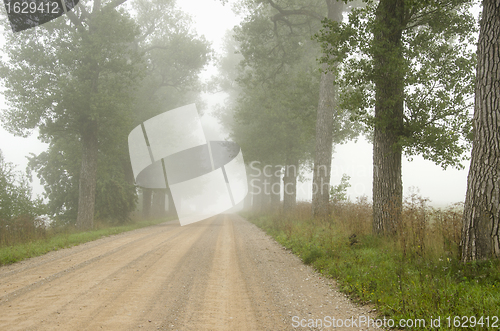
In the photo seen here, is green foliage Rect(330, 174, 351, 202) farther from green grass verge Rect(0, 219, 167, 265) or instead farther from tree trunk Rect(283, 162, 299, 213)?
green grass verge Rect(0, 219, 167, 265)

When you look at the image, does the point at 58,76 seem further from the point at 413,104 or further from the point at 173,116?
the point at 413,104

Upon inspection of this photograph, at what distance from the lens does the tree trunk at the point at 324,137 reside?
52.5ft

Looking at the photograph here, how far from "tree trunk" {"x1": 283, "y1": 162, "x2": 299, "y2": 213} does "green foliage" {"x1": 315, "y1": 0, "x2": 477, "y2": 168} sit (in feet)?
48.6

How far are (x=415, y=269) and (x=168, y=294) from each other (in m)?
4.62

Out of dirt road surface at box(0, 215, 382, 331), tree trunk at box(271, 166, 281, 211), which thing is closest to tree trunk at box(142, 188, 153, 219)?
tree trunk at box(271, 166, 281, 211)

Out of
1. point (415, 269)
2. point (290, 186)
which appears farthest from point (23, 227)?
point (290, 186)

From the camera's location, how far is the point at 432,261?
603 centimetres

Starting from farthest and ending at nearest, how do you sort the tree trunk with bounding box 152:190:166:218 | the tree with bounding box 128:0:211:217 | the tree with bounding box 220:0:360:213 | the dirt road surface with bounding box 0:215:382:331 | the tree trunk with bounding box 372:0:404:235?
the tree trunk with bounding box 152:190:166:218 < the tree with bounding box 128:0:211:217 < the tree with bounding box 220:0:360:213 < the tree trunk with bounding box 372:0:404:235 < the dirt road surface with bounding box 0:215:382:331

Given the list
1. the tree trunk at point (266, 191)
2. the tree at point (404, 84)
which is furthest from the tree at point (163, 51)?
the tree at point (404, 84)

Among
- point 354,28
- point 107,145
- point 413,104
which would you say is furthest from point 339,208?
point 107,145

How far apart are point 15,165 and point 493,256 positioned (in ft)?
59.8

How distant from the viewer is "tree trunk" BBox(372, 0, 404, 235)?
317 inches

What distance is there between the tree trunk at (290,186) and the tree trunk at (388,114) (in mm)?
13960

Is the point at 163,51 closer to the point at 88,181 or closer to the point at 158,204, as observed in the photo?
the point at 88,181
